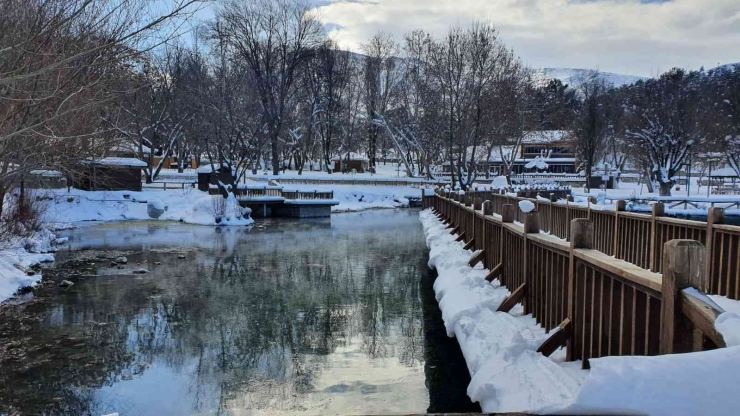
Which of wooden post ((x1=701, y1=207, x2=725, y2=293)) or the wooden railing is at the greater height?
wooden post ((x1=701, y1=207, x2=725, y2=293))

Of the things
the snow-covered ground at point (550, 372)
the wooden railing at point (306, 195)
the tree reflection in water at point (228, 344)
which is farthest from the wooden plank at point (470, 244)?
the wooden railing at point (306, 195)

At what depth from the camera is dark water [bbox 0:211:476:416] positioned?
239 inches

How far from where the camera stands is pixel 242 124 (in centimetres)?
3659

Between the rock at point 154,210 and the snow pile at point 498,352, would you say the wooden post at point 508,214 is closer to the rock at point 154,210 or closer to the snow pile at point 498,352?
the snow pile at point 498,352

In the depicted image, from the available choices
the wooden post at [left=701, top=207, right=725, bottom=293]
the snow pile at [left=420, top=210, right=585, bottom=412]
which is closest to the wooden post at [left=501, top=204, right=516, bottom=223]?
the snow pile at [left=420, top=210, right=585, bottom=412]

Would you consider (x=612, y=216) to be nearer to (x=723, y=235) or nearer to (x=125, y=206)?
(x=723, y=235)

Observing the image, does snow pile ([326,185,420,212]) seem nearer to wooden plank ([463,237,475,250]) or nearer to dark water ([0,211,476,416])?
dark water ([0,211,476,416])

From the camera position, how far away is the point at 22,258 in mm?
14500

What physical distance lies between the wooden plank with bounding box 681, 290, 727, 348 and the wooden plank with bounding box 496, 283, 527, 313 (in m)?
3.64

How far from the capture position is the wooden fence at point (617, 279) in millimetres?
2693

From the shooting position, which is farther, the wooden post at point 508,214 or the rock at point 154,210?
the rock at point 154,210

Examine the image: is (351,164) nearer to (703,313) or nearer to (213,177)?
(213,177)

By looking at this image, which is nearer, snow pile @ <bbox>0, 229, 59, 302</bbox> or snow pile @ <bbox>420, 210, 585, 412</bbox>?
snow pile @ <bbox>420, 210, 585, 412</bbox>

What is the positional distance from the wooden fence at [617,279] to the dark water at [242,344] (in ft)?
4.79
